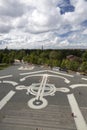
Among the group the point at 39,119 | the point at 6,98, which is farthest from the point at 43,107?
the point at 6,98

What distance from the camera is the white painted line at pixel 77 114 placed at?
582 inches

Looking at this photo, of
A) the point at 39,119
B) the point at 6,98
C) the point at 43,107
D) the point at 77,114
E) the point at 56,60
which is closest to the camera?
the point at 39,119

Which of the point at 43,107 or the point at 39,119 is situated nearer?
the point at 39,119

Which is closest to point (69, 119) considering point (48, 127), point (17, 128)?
point (48, 127)

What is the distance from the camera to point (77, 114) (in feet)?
56.7

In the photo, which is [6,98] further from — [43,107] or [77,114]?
[77,114]

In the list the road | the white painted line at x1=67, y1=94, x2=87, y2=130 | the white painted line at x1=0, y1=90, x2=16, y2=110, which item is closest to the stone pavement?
the road

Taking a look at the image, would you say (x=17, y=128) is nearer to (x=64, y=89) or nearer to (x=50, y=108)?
(x=50, y=108)

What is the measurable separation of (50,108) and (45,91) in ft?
23.1

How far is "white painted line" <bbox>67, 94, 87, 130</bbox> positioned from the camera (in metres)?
14.8

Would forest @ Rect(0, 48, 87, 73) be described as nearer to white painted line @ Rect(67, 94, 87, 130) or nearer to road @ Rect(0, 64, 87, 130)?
road @ Rect(0, 64, 87, 130)

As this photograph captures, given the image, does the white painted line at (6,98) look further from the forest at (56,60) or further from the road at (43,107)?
the forest at (56,60)

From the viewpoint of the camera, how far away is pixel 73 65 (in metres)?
62.5

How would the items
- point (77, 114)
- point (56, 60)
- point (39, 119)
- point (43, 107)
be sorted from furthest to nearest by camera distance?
point (56, 60), point (43, 107), point (77, 114), point (39, 119)
